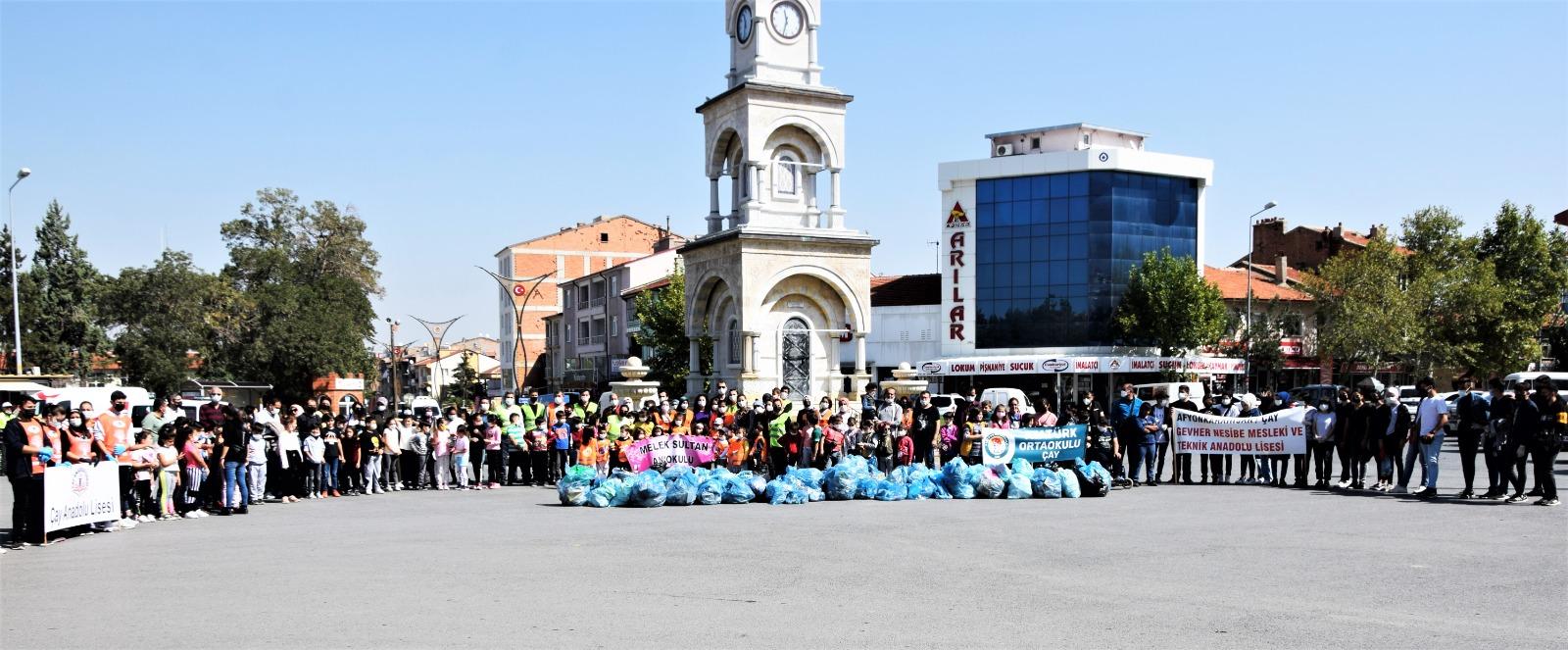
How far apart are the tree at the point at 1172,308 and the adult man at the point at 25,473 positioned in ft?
148

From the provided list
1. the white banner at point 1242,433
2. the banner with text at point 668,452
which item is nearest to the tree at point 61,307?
the banner with text at point 668,452

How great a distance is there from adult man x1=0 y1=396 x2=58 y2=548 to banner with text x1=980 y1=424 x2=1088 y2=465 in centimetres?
1205

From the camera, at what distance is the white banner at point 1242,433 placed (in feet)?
58.5

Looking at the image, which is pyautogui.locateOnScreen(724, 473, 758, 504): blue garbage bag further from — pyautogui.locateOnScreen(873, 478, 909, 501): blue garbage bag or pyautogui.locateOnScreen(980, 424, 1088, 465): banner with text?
pyautogui.locateOnScreen(980, 424, 1088, 465): banner with text

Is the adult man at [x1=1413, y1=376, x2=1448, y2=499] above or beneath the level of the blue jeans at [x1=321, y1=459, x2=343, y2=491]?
above

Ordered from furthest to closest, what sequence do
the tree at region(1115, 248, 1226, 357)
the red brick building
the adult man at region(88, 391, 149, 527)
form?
the red brick building → the tree at region(1115, 248, 1226, 357) → the adult man at region(88, 391, 149, 527)

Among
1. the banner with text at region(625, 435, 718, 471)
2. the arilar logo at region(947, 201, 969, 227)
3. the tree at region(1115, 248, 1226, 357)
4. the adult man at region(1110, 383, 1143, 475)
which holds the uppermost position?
the arilar logo at region(947, 201, 969, 227)

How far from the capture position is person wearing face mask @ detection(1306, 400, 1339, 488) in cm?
1723

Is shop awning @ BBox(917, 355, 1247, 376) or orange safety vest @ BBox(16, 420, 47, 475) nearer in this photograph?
orange safety vest @ BBox(16, 420, 47, 475)

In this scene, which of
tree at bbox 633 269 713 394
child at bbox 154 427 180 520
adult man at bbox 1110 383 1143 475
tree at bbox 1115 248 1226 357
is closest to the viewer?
child at bbox 154 427 180 520

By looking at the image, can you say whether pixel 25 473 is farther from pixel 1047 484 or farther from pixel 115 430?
pixel 1047 484

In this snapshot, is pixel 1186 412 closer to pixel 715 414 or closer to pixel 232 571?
pixel 715 414

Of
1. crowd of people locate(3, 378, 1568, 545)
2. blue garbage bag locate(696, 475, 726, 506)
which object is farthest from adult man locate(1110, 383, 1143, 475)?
blue garbage bag locate(696, 475, 726, 506)

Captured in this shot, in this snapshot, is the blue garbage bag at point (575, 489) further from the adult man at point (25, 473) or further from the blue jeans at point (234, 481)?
the adult man at point (25, 473)
